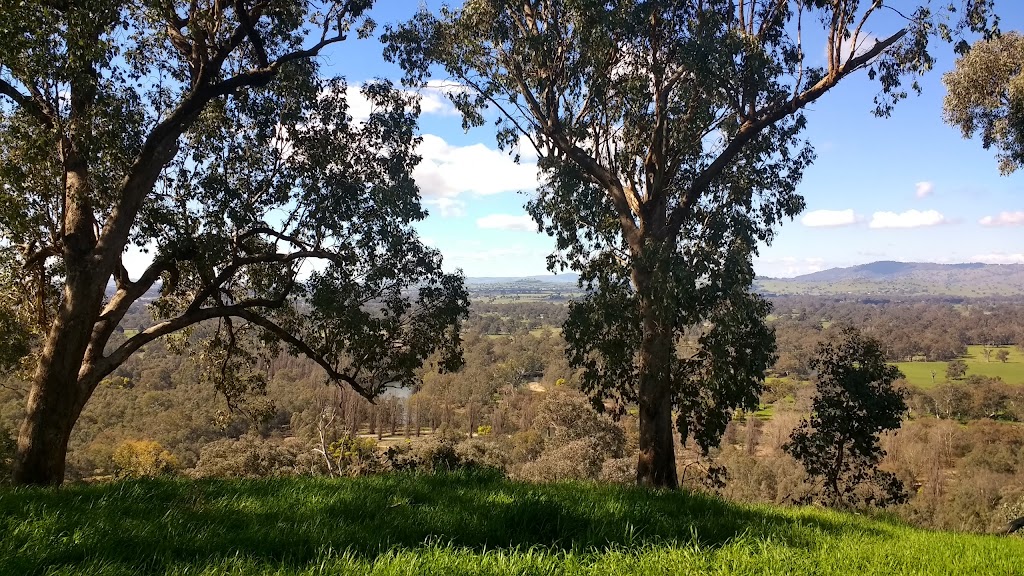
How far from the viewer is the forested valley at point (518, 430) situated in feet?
78.2

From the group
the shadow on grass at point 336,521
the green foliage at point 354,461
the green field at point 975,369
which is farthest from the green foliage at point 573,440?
Result: the green field at point 975,369

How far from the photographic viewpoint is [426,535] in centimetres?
431

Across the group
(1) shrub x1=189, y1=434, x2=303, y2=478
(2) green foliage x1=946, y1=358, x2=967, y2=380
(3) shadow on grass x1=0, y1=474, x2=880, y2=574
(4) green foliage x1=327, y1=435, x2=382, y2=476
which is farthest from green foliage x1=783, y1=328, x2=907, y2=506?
(2) green foliage x1=946, y1=358, x2=967, y2=380

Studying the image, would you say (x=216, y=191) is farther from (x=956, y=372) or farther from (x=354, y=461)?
(x=956, y=372)

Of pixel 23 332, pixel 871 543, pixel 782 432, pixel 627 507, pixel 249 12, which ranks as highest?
pixel 249 12

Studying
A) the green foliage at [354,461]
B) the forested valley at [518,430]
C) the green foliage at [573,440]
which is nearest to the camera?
the green foliage at [354,461]

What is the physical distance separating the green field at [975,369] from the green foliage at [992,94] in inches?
3177

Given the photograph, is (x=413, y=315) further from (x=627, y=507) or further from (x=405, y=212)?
(x=627, y=507)

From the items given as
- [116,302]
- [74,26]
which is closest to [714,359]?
[116,302]

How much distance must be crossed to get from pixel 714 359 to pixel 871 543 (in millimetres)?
6948

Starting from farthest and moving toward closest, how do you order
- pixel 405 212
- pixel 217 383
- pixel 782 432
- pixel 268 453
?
pixel 782 432, pixel 268 453, pixel 217 383, pixel 405 212

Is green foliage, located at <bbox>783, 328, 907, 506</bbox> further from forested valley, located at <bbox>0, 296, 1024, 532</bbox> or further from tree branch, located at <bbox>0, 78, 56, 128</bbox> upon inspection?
tree branch, located at <bbox>0, 78, 56, 128</bbox>

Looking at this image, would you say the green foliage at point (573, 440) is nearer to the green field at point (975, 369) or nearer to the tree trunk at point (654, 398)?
the tree trunk at point (654, 398)

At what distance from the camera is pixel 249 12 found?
1151 cm
